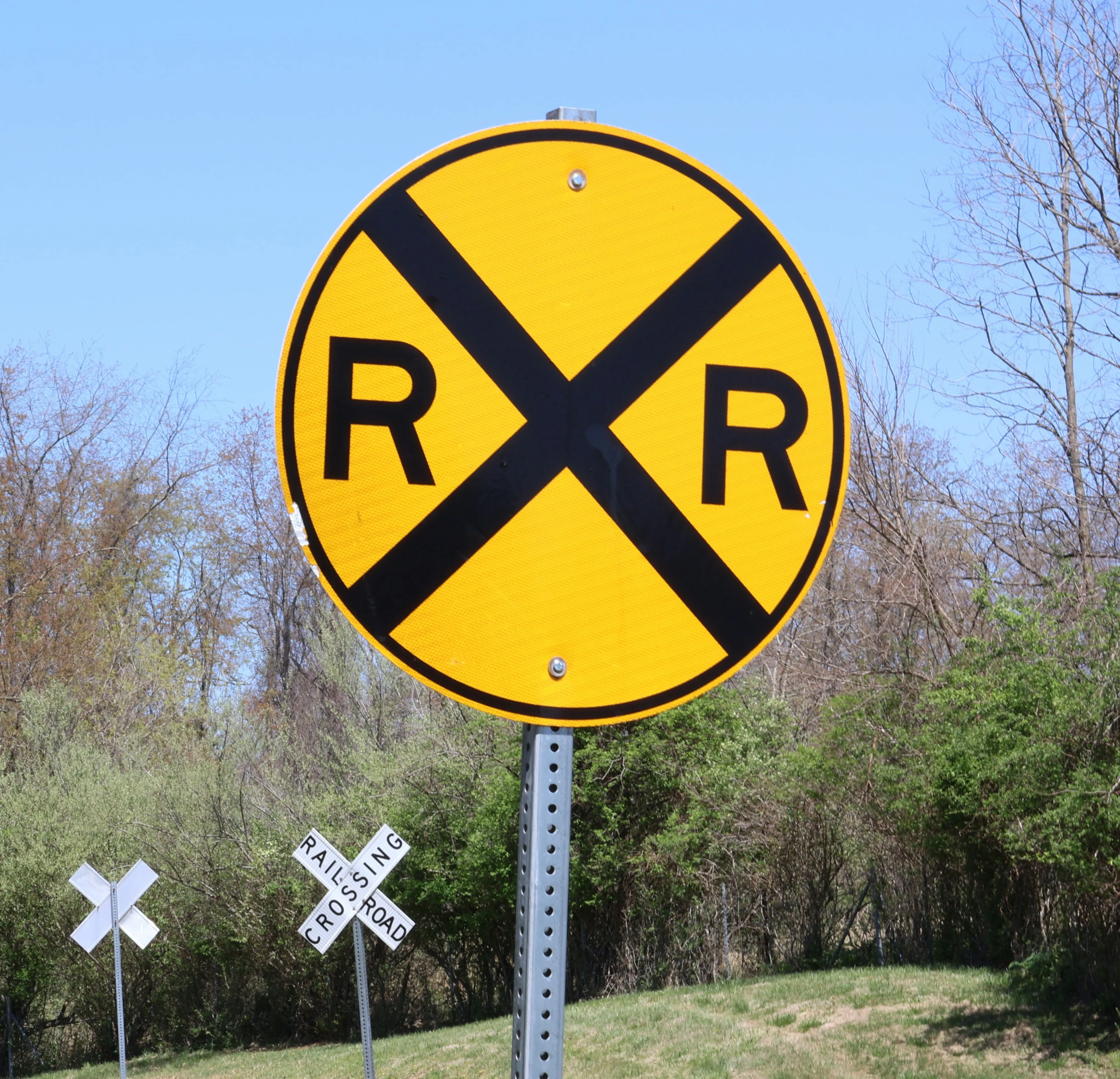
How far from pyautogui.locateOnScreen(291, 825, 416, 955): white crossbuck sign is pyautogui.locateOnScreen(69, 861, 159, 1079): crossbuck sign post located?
397 cm

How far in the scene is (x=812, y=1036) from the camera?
18.8 metres

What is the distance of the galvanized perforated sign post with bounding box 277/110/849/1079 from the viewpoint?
1.66 metres

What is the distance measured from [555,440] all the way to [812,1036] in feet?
62.2

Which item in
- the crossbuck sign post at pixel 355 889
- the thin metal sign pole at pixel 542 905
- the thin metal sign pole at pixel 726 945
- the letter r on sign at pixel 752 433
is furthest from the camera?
the thin metal sign pole at pixel 726 945

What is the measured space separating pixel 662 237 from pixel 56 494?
44952mm

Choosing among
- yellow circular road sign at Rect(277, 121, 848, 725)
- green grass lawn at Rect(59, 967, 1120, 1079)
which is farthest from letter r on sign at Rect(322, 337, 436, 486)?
green grass lawn at Rect(59, 967, 1120, 1079)

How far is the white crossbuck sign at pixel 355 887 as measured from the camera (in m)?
15.1

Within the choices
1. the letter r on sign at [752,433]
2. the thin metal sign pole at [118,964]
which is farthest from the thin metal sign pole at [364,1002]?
the letter r on sign at [752,433]

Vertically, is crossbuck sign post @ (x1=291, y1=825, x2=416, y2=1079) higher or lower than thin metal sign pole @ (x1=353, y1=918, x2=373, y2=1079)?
higher

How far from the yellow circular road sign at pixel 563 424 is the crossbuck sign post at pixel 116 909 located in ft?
58.7

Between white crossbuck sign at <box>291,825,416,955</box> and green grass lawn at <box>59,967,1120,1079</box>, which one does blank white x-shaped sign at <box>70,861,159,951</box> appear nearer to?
white crossbuck sign at <box>291,825,416,955</box>

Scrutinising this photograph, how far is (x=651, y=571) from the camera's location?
171 centimetres

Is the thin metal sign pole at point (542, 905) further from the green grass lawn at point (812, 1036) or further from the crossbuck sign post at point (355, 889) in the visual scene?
the green grass lawn at point (812, 1036)

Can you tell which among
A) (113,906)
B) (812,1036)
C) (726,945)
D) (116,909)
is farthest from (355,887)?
(726,945)
